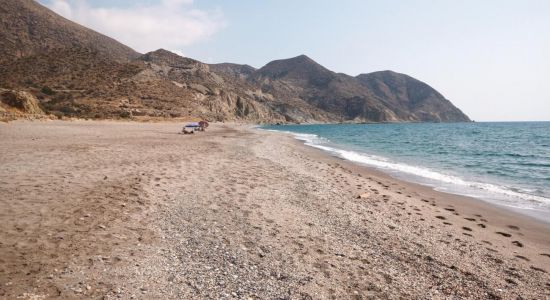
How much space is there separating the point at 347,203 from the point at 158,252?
5.99m

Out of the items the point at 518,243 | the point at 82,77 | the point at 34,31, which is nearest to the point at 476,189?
the point at 518,243

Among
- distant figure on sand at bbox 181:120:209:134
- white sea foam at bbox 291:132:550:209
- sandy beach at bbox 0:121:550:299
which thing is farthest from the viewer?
distant figure on sand at bbox 181:120:209:134

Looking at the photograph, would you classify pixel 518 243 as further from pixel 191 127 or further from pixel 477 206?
pixel 191 127

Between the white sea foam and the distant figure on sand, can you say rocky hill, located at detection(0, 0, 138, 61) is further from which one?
the white sea foam

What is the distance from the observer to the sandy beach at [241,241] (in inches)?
176

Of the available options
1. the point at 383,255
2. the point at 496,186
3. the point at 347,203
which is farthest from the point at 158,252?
the point at 496,186

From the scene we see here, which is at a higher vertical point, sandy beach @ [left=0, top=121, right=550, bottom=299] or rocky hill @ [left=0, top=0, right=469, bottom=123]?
rocky hill @ [left=0, top=0, right=469, bottom=123]

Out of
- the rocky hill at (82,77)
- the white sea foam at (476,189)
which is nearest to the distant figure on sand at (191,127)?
the rocky hill at (82,77)

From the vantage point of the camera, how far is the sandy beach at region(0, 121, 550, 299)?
4465 mm

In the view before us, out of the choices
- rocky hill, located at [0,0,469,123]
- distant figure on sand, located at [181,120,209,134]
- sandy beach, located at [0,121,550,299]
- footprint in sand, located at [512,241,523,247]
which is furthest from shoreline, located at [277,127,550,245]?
rocky hill, located at [0,0,469,123]

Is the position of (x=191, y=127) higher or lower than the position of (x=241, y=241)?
higher

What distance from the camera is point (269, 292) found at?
4.34m

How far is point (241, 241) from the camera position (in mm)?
6020

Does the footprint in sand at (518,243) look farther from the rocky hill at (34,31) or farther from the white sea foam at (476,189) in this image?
the rocky hill at (34,31)
